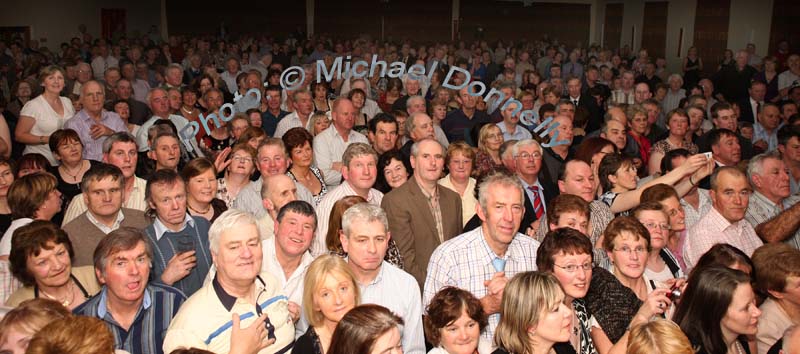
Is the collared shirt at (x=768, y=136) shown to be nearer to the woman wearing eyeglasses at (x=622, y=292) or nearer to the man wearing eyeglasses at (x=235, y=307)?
the woman wearing eyeglasses at (x=622, y=292)

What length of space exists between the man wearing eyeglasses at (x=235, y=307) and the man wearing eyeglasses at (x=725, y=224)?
255 cm

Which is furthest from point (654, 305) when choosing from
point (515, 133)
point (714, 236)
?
point (515, 133)

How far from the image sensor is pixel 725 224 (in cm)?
454

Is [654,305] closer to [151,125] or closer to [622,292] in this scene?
[622,292]

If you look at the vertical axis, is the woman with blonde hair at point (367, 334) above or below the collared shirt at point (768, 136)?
below

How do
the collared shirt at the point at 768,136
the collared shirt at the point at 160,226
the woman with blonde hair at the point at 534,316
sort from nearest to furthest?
the woman with blonde hair at the point at 534,316, the collared shirt at the point at 160,226, the collared shirt at the point at 768,136

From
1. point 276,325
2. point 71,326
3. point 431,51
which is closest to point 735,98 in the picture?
point 431,51

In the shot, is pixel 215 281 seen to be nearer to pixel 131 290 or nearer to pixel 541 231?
pixel 131 290

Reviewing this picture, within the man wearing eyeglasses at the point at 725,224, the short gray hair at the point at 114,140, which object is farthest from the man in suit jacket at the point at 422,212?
the short gray hair at the point at 114,140

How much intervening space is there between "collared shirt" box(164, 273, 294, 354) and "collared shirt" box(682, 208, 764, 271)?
8.33 ft

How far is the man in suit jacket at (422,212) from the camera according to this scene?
4.43 meters

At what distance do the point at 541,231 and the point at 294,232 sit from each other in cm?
154

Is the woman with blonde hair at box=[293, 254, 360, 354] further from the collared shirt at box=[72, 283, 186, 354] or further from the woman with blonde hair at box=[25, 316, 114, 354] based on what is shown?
the woman with blonde hair at box=[25, 316, 114, 354]

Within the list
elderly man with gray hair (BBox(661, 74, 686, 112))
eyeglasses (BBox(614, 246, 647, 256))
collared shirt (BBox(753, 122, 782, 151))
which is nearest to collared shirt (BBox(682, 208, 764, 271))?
eyeglasses (BBox(614, 246, 647, 256))
